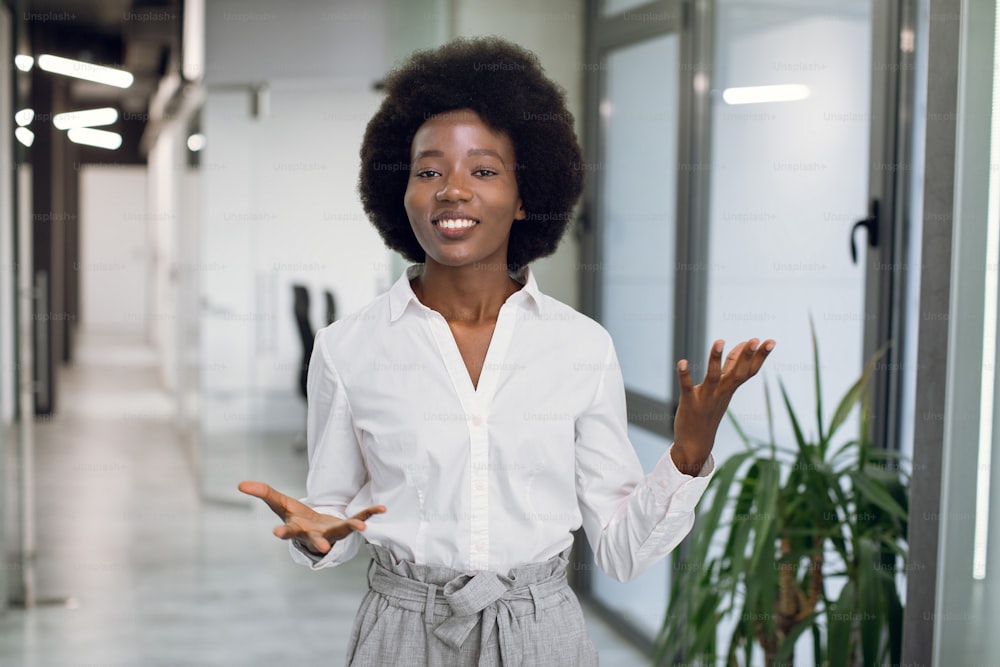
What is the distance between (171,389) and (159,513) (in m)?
4.46

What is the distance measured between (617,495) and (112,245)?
16231 millimetres

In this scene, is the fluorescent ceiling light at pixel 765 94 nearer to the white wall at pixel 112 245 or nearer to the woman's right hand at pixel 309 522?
the woman's right hand at pixel 309 522

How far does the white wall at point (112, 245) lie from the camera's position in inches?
637

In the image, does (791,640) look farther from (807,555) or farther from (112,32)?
(112,32)

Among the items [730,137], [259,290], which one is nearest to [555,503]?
[730,137]

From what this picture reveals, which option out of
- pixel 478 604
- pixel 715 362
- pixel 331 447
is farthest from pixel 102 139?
pixel 715 362

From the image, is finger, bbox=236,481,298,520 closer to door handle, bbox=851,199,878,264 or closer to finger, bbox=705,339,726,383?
finger, bbox=705,339,726,383

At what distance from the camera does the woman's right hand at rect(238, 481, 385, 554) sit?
1.23 m

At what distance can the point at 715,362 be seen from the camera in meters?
1.22

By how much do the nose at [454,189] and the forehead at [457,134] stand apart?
0.04 metres

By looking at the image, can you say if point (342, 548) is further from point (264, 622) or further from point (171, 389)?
point (171, 389)

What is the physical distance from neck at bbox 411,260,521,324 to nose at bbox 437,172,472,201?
0.40 feet

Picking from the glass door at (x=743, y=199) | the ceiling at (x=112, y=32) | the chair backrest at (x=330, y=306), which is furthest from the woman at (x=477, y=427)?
the ceiling at (x=112, y=32)

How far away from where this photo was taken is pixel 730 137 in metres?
3.39
